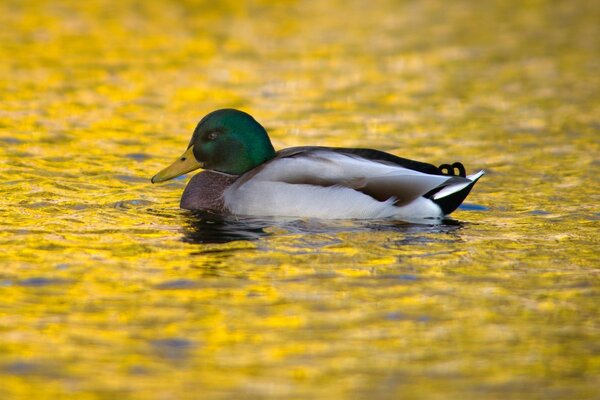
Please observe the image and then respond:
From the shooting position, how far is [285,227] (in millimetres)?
9172

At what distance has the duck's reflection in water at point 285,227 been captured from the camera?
895cm

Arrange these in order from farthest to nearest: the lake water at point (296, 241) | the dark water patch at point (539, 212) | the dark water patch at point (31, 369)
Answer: the dark water patch at point (539, 212)
the lake water at point (296, 241)
the dark water patch at point (31, 369)

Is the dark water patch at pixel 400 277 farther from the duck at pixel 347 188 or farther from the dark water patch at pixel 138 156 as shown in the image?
the dark water patch at pixel 138 156

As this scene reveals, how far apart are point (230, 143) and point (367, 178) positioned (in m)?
1.21

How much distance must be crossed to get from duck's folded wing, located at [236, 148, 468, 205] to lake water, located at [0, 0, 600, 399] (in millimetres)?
256

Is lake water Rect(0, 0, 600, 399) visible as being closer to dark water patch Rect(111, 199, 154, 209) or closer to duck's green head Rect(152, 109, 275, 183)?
dark water patch Rect(111, 199, 154, 209)

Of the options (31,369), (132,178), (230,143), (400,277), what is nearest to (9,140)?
(132,178)

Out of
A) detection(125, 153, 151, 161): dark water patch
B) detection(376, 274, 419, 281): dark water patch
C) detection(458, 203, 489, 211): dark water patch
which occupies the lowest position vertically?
detection(376, 274, 419, 281): dark water patch

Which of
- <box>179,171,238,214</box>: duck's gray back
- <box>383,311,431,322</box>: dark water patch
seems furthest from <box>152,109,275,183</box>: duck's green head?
<box>383,311,431,322</box>: dark water patch

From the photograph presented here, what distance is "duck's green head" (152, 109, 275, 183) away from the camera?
9.97 meters

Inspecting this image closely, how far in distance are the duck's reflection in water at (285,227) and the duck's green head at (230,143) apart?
59 cm

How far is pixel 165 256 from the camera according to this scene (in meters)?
8.34

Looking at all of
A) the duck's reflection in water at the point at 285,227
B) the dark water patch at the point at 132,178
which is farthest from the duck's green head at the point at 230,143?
the dark water patch at the point at 132,178

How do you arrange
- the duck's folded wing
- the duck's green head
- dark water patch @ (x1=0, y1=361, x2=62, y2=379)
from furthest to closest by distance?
the duck's green head, the duck's folded wing, dark water patch @ (x1=0, y1=361, x2=62, y2=379)
